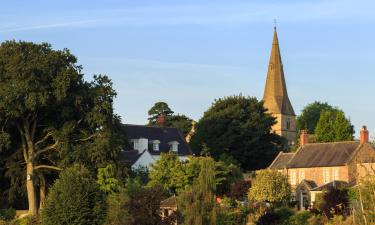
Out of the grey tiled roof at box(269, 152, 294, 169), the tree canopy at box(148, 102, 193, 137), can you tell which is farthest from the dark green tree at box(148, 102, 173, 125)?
the grey tiled roof at box(269, 152, 294, 169)

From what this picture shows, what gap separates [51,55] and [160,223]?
18525 millimetres

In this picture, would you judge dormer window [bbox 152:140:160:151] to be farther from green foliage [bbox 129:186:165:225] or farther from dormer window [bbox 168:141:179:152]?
green foliage [bbox 129:186:165:225]

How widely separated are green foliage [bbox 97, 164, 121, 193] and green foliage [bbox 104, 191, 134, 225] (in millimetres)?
9630

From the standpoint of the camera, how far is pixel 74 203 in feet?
141

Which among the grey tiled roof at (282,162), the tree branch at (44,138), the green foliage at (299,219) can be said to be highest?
the tree branch at (44,138)

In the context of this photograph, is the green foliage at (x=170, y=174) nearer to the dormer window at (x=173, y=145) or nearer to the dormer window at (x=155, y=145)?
the dormer window at (x=155, y=145)

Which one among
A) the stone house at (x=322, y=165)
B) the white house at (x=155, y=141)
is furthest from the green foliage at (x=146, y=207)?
the white house at (x=155, y=141)

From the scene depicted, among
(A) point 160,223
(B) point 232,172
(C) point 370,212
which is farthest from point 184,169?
(C) point 370,212

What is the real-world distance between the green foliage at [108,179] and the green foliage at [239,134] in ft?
102

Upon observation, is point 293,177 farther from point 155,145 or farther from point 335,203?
point 335,203

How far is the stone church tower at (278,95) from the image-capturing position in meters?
130

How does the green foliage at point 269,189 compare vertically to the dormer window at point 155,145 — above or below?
below

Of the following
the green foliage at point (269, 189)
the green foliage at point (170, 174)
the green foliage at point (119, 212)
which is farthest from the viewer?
the green foliage at point (170, 174)

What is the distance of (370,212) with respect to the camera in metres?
28.6
